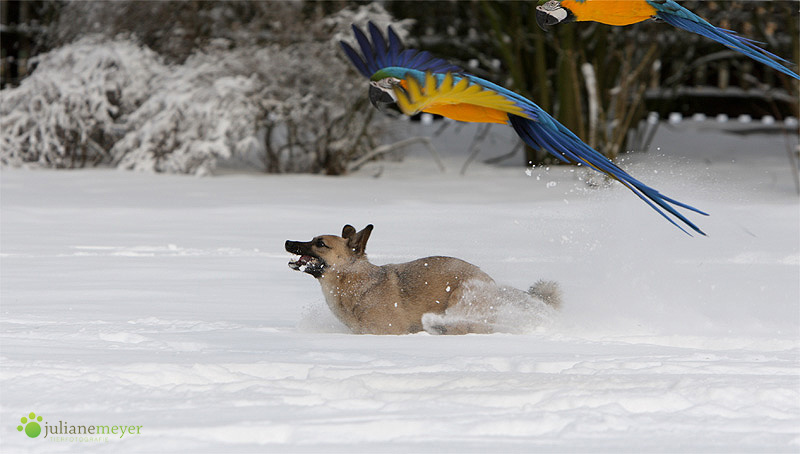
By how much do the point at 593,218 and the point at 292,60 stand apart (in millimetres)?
7233

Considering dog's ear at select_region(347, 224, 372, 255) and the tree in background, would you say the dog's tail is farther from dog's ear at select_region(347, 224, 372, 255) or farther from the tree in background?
the tree in background

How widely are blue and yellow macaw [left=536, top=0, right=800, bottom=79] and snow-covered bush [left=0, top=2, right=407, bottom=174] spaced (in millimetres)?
9495

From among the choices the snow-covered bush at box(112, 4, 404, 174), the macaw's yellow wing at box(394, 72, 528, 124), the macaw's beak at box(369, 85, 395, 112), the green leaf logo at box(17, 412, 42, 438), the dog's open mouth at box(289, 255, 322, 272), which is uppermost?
the macaw's yellow wing at box(394, 72, 528, 124)

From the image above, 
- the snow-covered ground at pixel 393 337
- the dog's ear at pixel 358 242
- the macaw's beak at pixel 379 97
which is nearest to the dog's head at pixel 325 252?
the dog's ear at pixel 358 242

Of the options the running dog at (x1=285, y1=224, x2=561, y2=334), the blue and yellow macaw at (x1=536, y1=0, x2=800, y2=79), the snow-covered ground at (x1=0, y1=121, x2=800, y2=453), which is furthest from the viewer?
the running dog at (x1=285, y1=224, x2=561, y2=334)

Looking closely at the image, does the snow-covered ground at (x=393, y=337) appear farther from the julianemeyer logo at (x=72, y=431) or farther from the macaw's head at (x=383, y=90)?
the macaw's head at (x=383, y=90)

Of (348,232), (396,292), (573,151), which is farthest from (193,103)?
(573,151)

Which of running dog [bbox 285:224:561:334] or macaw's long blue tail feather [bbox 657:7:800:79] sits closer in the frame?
macaw's long blue tail feather [bbox 657:7:800:79]

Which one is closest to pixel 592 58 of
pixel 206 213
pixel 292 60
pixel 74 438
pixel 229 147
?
pixel 292 60

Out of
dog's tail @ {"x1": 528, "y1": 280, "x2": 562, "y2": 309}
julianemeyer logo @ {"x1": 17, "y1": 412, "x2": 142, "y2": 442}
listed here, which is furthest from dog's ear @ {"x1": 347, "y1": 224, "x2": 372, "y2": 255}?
julianemeyer logo @ {"x1": 17, "y1": 412, "x2": 142, "y2": 442}

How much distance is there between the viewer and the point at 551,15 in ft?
14.1

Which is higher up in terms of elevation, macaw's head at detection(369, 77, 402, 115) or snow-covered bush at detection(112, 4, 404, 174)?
macaw's head at detection(369, 77, 402, 115)

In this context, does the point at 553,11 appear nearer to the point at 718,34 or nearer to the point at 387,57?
the point at 718,34

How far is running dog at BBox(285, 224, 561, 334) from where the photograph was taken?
5.30 metres
